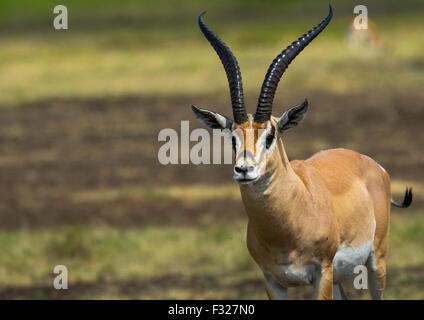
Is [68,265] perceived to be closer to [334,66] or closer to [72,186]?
[72,186]

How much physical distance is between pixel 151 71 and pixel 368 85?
770 centimetres

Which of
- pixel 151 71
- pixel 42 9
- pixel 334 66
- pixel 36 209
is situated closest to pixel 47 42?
pixel 151 71

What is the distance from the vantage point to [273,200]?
23.5 ft

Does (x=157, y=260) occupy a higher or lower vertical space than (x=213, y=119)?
lower

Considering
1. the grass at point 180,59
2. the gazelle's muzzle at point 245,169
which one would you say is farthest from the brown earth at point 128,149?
the gazelle's muzzle at point 245,169

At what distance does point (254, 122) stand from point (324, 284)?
3.96 ft

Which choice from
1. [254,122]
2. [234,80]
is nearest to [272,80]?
[234,80]

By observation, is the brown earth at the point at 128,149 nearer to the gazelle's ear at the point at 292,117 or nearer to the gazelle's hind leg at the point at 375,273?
the gazelle's hind leg at the point at 375,273

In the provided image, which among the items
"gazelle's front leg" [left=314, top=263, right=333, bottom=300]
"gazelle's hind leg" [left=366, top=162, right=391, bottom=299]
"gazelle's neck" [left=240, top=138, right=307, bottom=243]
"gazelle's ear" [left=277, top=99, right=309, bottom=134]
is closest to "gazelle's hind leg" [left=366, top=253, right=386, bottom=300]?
"gazelle's hind leg" [left=366, top=162, right=391, bottom=299]

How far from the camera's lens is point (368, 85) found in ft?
91.4

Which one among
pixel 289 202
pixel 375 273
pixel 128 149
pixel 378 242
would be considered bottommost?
pixel 128 149

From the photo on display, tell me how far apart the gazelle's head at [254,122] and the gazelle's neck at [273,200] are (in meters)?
0.15

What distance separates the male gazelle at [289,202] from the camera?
700cm

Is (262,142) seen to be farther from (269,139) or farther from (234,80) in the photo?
(234,80)
